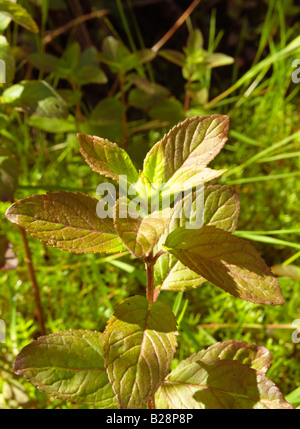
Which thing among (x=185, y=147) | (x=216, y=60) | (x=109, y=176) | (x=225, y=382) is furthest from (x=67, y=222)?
(x=216, y=60)

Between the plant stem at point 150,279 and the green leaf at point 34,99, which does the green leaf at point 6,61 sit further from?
the plant stem at point 150,279

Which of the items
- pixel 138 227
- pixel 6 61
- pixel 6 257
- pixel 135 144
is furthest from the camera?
pixel 135 144

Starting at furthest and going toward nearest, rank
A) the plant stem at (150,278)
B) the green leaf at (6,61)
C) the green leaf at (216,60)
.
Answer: the green leaf at (216,60) → the green leaf at (6,61) → the plant stem at (150,278)

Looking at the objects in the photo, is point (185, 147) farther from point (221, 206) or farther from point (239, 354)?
point (239, 354)

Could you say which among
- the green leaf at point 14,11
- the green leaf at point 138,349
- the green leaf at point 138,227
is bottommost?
the green leaf at point 138,349

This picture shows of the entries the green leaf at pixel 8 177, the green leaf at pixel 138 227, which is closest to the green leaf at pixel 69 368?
the green leaf at pixel 138 227

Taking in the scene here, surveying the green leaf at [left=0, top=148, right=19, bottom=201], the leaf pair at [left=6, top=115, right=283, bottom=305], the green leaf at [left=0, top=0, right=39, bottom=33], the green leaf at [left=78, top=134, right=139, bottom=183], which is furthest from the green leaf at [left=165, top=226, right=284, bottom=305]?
the green leaf at [left=0, top=0, right=39, bottom=33]
